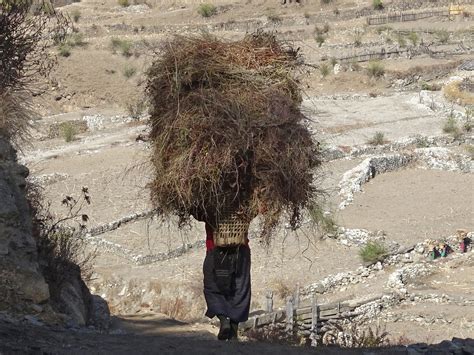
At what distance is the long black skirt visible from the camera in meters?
5.16

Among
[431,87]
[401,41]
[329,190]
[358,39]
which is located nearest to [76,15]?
[358,39]

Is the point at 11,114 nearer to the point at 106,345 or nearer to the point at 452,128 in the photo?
the point at 106,345

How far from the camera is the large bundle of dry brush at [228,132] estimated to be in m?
4.74

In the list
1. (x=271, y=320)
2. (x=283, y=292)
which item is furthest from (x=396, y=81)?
(x=271, y=320)

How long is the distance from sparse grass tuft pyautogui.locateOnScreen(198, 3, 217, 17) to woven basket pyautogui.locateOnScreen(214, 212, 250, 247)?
38.1 meters

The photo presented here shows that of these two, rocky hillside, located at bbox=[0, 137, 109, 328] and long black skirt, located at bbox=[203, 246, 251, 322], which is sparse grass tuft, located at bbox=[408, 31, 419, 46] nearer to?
rocky hillside, located at bbox=[0, 137, 109, 328]

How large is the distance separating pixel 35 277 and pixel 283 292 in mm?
6051

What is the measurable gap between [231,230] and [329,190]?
10819mm

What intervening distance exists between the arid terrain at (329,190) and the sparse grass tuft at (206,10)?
25.5 ft

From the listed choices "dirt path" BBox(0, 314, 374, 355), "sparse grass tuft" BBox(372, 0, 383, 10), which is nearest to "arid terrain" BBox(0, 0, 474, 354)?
"dirt path" BBox(0, 314, 374, 355)

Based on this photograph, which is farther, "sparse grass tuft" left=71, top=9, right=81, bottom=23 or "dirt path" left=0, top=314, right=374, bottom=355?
"sparse grass tuft" left=71, top=9, right=81, bottom=23

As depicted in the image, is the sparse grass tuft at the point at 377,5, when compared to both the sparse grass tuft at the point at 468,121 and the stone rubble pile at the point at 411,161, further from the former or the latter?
the stone rubble pile at the point at 411,161

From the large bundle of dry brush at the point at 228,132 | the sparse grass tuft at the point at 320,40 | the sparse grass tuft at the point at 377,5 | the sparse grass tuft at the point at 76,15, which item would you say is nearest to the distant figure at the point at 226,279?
the large bundle of dry brush at the point at 228,132

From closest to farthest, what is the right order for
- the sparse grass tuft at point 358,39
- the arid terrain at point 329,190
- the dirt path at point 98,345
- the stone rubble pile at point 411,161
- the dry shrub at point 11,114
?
the dirt path at point 98,345 → the dry shrub at point 11,114 → the arid terrain at point 329,190 → the stone rubble pile at point 411,161 → the sparse grass tuft at point 358,39
